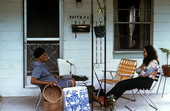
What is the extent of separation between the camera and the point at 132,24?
5.19 metres

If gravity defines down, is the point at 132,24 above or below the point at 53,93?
above

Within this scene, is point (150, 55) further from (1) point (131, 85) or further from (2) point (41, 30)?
(2) point (41, 30)

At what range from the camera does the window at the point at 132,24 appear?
17.0 ft

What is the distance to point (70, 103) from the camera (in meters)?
3.52

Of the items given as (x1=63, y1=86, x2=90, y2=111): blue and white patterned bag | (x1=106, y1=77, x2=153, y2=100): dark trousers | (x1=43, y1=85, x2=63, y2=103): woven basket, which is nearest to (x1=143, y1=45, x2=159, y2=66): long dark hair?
(x1=106, y1=77, x2=153, y2=100): dark trousers

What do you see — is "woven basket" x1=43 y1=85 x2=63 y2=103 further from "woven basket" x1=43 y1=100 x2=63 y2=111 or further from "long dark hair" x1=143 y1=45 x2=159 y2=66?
"long dark hair" x1=143 y1=45 x2=159 y2=66

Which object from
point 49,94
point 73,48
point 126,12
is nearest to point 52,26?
point 73,48

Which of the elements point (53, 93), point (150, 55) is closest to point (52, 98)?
point (53, 93)

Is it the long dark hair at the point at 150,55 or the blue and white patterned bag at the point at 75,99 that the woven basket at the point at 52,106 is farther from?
the long dark hair at the point at 150,55

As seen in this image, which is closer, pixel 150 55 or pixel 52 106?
pixel 52 106

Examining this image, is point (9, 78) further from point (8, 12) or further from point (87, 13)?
point (87, 13)

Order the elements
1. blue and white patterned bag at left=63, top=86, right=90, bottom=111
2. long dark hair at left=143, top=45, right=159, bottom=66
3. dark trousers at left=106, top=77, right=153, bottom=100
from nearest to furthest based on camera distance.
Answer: blue and white patterned bag at left=63, top=86, right=90, bottom=111 < dark trousers at left=106, top=77, right=153, bottom=100 < long dark hair at left=143, top=45, right=159, bottom=66

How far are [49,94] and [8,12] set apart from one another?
1984 millimetres

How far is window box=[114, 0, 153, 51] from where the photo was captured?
5.18 meters
